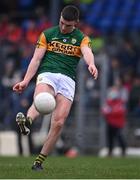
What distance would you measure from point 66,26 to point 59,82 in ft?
3.08

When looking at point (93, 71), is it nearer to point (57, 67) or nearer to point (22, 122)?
point (57, 67)

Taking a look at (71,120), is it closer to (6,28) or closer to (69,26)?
(6,28)

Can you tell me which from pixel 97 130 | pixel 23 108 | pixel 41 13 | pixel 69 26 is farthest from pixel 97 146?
pixel 69 26

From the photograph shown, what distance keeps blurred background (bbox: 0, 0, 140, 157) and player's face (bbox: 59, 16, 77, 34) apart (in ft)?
39.3

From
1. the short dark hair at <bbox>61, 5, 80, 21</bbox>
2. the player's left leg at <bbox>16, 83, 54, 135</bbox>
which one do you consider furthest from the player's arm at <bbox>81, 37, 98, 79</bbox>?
the player's left leg at <bbox>16, 83, 54, 135</bbox>

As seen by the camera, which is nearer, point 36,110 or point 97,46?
point 36,110

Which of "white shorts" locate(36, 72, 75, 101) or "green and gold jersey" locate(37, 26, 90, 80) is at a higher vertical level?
"green and gold jersey" locate(37, 26, 90, 80)

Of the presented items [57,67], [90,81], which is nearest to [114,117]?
[90,81]

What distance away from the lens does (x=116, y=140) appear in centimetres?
2761

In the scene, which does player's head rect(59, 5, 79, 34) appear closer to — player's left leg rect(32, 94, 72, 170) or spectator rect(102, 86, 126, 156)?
player's left leg rect(32, 94, 72, 170)

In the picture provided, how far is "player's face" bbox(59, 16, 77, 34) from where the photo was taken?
1451 cm

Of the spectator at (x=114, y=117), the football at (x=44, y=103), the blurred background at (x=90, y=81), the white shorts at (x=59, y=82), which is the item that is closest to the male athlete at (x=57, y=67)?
the white shorts at (x=59, y=82)

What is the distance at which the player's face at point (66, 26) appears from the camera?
14513 mm

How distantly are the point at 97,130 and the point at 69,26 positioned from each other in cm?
1393
